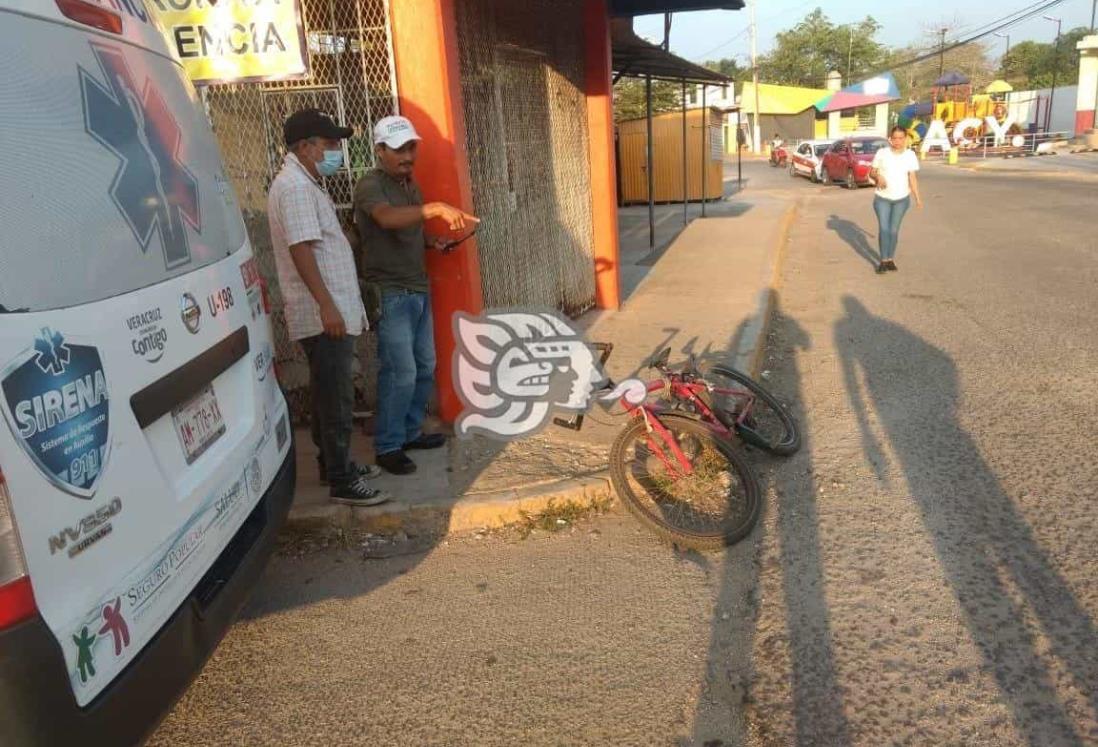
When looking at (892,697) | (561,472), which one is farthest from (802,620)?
(561,472)

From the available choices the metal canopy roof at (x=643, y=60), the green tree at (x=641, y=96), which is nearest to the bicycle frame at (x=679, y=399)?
the metal canopy roof at (x=643, y=60)

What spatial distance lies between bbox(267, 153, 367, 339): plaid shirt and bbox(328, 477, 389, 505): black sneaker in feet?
2.44

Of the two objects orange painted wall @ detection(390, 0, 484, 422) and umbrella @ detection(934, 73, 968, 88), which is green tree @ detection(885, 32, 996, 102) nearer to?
umbrella @ detection(934, 73, 968, 88)

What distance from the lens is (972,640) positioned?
278cm

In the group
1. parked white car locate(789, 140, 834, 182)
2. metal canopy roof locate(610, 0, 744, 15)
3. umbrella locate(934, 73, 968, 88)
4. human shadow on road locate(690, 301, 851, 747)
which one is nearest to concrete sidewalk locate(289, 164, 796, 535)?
human shadow on road locate(690, 301, 851, 747)

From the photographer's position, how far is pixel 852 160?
82.5ft

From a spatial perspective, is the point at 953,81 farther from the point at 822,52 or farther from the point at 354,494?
the point at 354,494

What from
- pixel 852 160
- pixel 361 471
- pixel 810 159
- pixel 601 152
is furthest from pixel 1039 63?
pixel 361 471

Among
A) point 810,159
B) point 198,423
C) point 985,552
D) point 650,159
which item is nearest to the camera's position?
point 198,423

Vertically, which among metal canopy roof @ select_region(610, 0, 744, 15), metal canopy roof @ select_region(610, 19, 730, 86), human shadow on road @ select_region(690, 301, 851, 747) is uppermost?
metal canopy roof @ select_region(610, 0, 744, 15)

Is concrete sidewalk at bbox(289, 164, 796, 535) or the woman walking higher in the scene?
the woman walking

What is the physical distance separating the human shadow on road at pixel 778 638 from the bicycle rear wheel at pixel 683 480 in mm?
173

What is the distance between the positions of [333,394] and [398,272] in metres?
0.75

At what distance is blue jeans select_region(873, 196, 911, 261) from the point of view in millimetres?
9688
